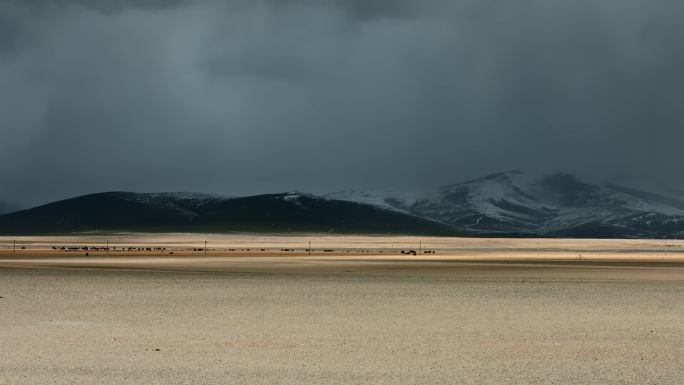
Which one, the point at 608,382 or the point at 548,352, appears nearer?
the point at 608,382

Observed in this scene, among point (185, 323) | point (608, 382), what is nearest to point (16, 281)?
point (185, 323)

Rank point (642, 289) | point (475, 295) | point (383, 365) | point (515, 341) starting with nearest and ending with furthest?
point (383, 365) → point (515, 341) → point (475, 295) → point (642, 289)

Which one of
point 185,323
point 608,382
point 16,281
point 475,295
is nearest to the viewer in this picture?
point 608,382

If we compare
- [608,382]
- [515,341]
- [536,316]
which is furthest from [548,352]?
[536,316]

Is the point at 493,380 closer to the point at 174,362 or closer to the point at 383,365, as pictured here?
the point at 383,365

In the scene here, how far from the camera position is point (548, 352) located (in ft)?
68.5

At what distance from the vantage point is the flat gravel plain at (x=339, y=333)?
18.1 meters

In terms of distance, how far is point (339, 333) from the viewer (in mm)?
24172

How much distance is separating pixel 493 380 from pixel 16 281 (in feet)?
110

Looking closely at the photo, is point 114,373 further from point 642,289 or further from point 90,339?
point 642,289

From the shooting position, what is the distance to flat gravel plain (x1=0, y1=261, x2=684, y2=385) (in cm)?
1809

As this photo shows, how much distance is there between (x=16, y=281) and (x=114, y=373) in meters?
29.3

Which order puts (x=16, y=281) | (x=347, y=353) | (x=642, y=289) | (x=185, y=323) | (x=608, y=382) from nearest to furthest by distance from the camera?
(x=608, y=382)
(x=347, y=353)
(x=185, y=323)
(x=642, y=289)
(x=16, y=281)

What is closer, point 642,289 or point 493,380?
point 493,380
